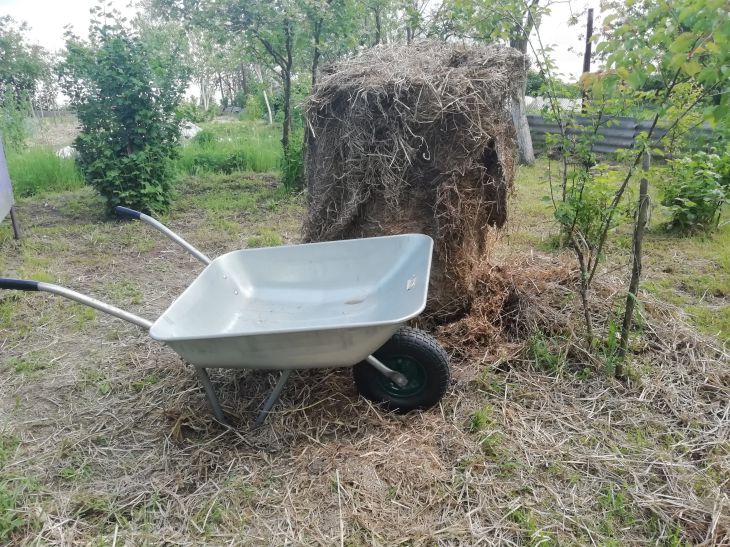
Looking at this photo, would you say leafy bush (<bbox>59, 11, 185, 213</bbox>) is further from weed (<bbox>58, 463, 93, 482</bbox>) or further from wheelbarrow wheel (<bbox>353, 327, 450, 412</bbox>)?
wheelbarrow wheel (<bbox>353, 327, 450, 412</bbox>)

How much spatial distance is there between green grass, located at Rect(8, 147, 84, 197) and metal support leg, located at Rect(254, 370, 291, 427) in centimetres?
612

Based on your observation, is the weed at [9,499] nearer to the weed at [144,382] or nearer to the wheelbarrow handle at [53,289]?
the weed at [144,382]

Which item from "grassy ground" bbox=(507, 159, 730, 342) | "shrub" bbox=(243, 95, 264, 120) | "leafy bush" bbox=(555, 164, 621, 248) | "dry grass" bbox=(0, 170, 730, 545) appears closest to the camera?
"dry grass" bbox=(0, 170, 730, 545)

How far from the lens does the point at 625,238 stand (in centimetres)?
460

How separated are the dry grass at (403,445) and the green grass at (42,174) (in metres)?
4.37

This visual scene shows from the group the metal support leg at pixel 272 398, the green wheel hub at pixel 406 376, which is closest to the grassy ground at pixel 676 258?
the green wheel hub at pixel 406 376

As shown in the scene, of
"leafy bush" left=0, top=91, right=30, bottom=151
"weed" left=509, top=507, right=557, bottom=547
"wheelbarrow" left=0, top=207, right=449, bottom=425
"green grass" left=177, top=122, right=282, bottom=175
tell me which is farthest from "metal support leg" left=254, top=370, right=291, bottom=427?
"leafy bush" left=0, top=91, right=30, bottom=151

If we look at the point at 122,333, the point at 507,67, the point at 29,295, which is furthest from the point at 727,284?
the point at 29,295

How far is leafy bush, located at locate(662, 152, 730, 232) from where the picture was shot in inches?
174

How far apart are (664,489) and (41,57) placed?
16810 mm

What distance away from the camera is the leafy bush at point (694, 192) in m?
4.41

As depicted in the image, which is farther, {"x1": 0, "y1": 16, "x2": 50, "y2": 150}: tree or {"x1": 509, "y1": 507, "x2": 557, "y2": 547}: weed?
{"x1": 0, "y1": 16, "x2": 50, "y2": 150}: tree

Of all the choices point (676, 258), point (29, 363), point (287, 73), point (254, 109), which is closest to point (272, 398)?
point (29, 363)

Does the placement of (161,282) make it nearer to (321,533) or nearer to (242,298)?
(242,298)
